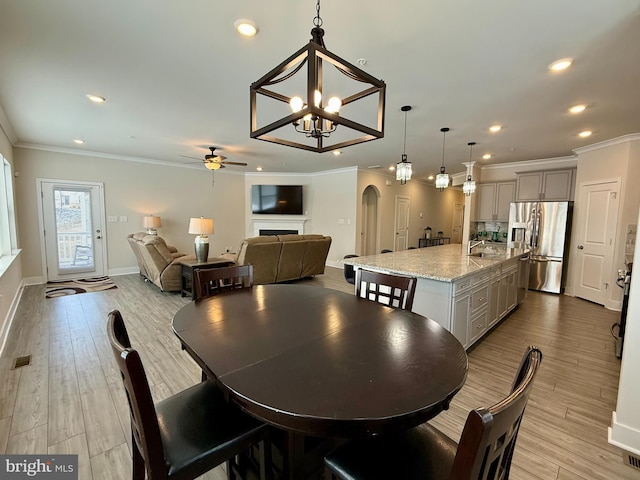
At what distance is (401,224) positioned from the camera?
8336mm

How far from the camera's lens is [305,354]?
1156 mm

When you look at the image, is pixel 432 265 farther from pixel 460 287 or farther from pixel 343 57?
pixel 343 57

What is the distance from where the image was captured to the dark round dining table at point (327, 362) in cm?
83

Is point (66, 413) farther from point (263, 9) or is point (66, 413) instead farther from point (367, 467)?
point (263, 9)

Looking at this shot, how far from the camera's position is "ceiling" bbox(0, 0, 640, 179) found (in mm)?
1769

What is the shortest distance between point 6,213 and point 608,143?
9.12m

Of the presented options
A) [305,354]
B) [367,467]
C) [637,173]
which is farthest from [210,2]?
[637,173]

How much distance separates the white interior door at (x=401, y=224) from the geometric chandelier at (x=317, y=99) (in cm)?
401

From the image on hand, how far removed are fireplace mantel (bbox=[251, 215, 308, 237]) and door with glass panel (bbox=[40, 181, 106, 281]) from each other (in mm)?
3550

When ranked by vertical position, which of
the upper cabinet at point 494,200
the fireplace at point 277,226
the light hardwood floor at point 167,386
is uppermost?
the upper cabinet at point 494,200

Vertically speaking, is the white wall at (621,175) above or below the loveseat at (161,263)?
above

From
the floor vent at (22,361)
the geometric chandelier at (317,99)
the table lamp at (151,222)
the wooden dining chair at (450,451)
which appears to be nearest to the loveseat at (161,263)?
the table lamp at (151,222)

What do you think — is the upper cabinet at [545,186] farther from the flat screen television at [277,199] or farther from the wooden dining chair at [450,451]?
the wooden dining chair at [450,451]

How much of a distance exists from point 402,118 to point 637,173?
3.71 metres
